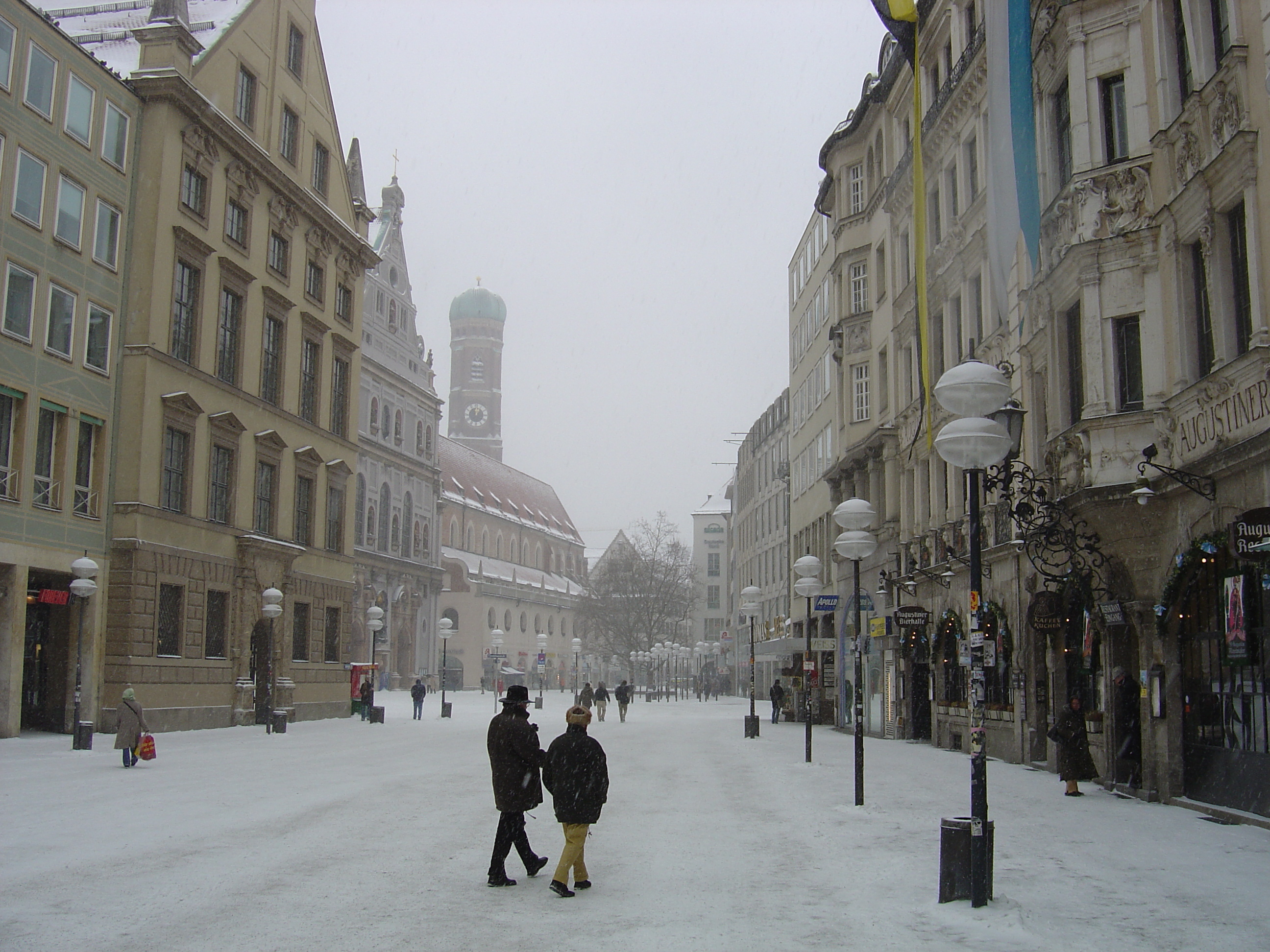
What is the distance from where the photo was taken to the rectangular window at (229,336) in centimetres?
3641

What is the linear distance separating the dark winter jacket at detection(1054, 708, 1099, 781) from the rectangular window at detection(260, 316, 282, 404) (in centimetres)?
2847

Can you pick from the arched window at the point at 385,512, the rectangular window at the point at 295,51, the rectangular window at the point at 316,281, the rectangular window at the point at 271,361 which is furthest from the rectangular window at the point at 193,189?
the arched window at the point at 385,512

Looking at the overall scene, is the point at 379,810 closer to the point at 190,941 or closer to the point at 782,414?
the point at 190,941

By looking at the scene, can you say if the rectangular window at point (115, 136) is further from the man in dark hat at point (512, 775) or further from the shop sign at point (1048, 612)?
the man in dark hat at point (512, 775)

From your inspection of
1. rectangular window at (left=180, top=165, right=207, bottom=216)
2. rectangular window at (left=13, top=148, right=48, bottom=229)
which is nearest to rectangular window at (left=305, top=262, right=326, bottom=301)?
rectangular window at (left=180, top=165, right=207, bottom=216)

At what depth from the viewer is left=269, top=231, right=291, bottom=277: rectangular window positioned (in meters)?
39.7

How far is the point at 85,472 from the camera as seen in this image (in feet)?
101

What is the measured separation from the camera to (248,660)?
121 feet

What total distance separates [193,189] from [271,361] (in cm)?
705

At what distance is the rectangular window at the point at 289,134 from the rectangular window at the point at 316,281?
3.78 meters

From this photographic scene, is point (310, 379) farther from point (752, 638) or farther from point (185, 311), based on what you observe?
point (752, 638)

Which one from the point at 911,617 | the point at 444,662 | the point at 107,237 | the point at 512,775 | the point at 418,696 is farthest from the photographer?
the point at 444,662

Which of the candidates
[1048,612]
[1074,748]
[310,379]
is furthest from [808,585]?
[310,379]

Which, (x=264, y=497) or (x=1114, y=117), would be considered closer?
(x=1114, y=117)
